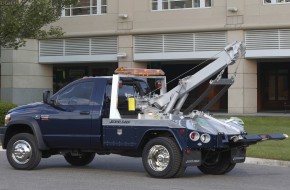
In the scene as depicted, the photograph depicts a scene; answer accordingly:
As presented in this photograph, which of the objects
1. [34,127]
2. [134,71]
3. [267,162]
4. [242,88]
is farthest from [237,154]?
[242,88]

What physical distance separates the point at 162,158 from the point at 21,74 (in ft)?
85.6

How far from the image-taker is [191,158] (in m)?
11.6

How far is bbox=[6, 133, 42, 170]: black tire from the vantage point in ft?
42.7

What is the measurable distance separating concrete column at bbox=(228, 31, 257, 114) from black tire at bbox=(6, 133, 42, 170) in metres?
19.7

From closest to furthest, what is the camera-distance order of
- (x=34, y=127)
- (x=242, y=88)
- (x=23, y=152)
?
1. (x=34, y=127)
2. (x=23, y=152)
3. (x=242, y=88)

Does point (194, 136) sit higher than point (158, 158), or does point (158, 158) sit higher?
point (194, 136)

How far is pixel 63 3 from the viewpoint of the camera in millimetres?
24062

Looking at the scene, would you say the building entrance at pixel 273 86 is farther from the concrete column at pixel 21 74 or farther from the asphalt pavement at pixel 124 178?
the asphalt pavement at pixel 124 178

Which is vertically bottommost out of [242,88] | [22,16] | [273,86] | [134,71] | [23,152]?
[23,152]

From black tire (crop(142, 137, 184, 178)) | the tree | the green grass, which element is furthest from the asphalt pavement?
the tree

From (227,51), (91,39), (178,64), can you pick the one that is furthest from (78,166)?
(178,64)

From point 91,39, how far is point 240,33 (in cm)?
887

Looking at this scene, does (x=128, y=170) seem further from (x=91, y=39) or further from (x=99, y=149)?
(x=91, y=39)

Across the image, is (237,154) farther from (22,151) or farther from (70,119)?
(22,151)
